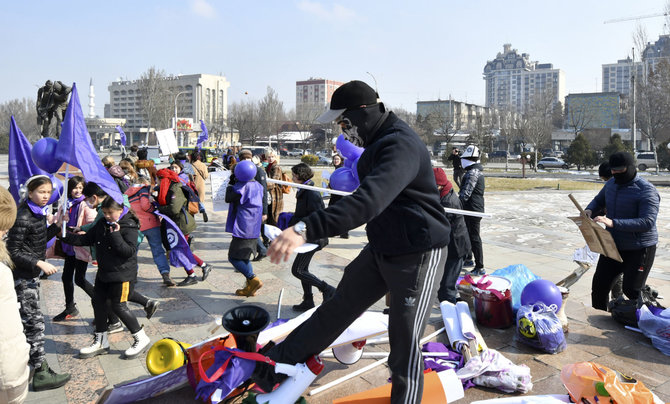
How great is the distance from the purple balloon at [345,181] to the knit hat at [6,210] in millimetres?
3465

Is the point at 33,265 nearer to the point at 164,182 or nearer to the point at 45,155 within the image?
the point at 45,155

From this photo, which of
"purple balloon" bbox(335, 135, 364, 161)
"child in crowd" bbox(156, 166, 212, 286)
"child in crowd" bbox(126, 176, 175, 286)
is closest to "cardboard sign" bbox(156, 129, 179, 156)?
"child in crowd" bbox(156, 166, 212, 286)

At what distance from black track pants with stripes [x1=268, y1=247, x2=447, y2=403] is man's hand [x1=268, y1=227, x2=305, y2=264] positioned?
0.66 meters

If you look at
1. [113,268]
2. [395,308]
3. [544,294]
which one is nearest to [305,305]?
[113,268]

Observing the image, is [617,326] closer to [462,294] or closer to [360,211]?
[462,294]

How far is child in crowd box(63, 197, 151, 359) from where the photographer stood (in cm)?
434

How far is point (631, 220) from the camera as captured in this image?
490 cm

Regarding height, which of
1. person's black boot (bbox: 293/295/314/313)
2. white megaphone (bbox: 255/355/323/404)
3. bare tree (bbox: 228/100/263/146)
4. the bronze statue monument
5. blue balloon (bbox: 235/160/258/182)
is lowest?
person's black boot (bbox: 293/295/314/313)

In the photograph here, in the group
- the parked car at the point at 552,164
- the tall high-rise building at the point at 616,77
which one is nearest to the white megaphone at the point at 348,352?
the parked car at the point at 552,164

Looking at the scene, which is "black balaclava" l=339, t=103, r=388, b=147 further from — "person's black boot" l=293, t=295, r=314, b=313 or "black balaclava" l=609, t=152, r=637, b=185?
"black balaclava" l=609, t=152, r=637, b=185

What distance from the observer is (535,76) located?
623 ft

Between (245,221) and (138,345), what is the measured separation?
224 cm

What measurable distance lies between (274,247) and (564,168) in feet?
148

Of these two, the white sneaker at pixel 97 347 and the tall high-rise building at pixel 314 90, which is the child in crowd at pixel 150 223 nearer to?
the white sneaker at pixel 97 347
